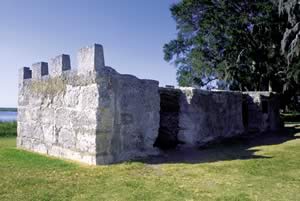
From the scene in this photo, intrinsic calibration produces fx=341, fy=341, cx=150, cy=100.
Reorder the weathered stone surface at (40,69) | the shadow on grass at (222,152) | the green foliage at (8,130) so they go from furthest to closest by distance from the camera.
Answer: the green foliage at (8,130)
the weathered stone surface at (40,69)
the shadow on grass at (222,152)

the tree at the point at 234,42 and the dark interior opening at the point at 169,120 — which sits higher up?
the tree at the point at 234,42

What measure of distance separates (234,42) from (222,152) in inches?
487

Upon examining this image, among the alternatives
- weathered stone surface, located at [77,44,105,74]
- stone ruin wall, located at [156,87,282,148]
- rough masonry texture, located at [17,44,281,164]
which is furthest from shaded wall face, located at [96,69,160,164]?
stone ruin wall, located at [156,87,282,148]

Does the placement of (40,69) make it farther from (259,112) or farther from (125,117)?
Result: (259,112)

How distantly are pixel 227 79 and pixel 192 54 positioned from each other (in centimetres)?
327

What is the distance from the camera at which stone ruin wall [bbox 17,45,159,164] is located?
849 cm

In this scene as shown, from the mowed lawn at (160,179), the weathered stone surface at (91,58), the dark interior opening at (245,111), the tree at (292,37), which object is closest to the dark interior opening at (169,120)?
the mowed lawn at (160,179)

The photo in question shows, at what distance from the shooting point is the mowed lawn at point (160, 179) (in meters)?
5.59

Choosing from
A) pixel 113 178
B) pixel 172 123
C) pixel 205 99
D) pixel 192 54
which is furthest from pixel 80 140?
pixel 192 54

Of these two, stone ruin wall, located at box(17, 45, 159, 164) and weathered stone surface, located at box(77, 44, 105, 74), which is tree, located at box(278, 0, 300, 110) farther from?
weathered stone surface, located at box(77, 44, 105, 74)

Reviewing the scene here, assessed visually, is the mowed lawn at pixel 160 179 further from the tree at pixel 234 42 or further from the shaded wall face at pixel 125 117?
the tree at pixel 234 42

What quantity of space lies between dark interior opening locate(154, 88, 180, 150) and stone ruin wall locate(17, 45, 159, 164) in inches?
76.2

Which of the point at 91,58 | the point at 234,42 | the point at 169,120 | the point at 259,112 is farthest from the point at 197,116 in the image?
the point at 234,42

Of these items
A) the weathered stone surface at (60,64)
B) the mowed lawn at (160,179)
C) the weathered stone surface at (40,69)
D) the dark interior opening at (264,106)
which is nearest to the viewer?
the mowed lawn at (160,179)
